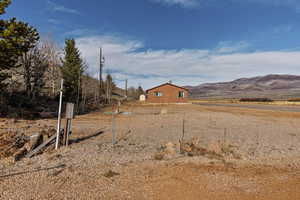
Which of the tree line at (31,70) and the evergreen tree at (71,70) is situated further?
the evergreen tree at (71,70)

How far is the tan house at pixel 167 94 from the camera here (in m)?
40.1

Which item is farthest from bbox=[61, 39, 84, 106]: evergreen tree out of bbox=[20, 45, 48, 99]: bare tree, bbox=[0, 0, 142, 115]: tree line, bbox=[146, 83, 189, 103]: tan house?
bbox=[146, 83, 189, 103]: tan house

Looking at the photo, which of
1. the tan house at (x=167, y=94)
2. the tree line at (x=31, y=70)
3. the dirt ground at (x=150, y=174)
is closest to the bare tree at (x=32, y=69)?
the tree line at (x=31, y=70)

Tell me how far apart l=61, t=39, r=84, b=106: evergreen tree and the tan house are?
16.7 meters

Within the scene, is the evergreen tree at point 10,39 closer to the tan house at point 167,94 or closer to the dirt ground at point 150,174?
the dirt ground at point 150,174

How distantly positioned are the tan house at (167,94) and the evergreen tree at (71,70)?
16660mm

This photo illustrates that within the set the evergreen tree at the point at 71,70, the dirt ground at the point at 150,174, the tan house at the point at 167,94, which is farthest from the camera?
the tan house at the point at 167,94

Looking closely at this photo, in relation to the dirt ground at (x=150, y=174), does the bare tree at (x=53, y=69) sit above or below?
above

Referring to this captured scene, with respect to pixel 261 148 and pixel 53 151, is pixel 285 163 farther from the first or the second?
pixel 53 151

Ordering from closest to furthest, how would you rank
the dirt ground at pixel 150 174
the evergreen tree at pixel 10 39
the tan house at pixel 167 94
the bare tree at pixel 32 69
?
the dirt ground at pixel 150 174 < the evergreen tree at pixel 10 39 < the bare tree at pixel 32 69 < the tan house at pixel 167 94

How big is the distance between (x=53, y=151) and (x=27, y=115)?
429 inches

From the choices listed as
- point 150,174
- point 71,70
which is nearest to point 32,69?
point 71,70

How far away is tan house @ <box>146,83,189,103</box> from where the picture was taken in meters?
40.1

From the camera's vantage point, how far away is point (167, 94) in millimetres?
40125
